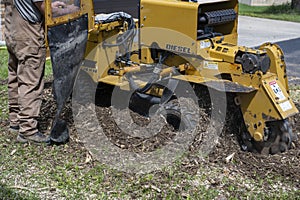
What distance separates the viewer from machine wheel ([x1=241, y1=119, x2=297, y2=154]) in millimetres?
5020

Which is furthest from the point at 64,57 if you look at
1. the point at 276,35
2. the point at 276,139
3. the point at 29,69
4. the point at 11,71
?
the point at 276,35

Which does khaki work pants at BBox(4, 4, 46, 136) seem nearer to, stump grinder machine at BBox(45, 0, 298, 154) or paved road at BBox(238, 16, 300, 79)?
stump grinder machine at BBox(45, 0, 298, 154)

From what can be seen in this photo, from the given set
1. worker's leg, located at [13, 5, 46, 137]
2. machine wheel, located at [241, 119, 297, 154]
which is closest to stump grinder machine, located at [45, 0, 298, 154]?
machine wheel, located at [241, 119, 297, 154]

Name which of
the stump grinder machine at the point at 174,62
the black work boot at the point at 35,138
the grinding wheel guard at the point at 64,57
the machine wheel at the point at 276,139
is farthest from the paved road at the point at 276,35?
the black work boot at the point at 35,138

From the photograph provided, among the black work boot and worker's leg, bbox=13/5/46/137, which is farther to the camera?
the black work boot

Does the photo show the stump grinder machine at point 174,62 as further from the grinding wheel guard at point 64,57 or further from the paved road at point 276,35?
the paved road at point 276,35

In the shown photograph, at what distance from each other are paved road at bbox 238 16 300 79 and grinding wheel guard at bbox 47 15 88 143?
4795 mm

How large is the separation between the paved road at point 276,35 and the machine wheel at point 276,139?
162 inches

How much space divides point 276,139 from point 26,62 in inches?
95.8

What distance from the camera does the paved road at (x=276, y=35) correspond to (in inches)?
417

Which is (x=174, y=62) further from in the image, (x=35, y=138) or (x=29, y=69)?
(x=35, y=138)

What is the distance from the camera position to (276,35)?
13547 millimetres

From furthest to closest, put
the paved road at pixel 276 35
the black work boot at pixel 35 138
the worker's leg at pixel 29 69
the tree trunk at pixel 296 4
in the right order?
the tree trunk at pixel 296 4 < the paved road at pixel 276 35 < the black work boot at pixel 35 138 < the worker's leg at pixel 29 69

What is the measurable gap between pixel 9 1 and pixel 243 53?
2.22 meters
